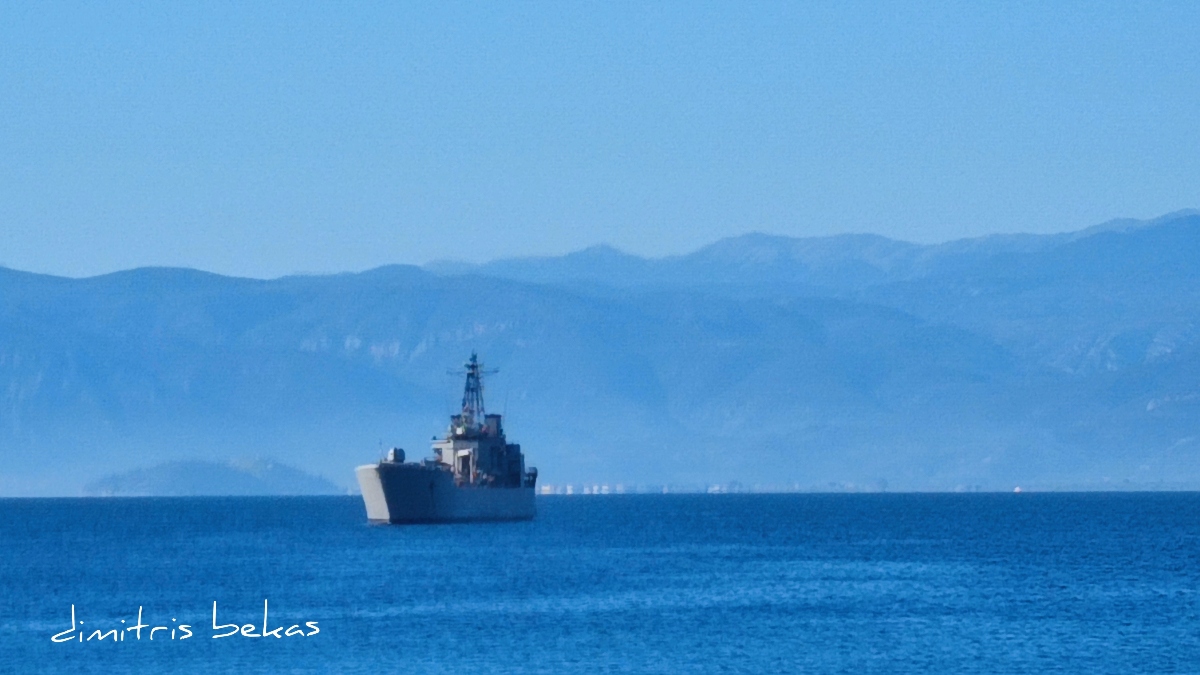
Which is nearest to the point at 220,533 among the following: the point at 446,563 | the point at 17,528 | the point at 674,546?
the point at 17,528

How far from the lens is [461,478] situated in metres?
148

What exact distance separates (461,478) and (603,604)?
6059 cm

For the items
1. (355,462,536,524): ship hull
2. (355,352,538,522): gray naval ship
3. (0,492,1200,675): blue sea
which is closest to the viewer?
(0,492,1200,675): blue sea

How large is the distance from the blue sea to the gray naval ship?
237 cm

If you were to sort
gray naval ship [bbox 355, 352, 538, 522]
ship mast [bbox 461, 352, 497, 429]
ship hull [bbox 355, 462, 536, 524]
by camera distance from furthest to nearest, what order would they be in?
1. ship mast [bbox 461, 352, 497, 429]
2. gray naval ship [bbox 355, 352, 538, 522]
3. ship hull [bbox 355, 462, 536, 524]

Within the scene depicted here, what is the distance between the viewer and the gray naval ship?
144 meters

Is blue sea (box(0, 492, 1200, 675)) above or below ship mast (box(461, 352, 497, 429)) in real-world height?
below

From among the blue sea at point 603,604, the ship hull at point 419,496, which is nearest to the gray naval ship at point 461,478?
the ship hull at point 419,496

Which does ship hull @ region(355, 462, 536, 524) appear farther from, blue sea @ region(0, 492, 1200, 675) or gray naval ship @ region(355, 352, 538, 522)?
blue sea @ region(0, 492, 1200, 675)

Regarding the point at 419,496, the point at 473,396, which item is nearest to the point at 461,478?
the point at 419,496

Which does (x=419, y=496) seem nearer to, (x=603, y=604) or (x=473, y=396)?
(x=473, y=396)

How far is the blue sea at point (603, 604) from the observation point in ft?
228

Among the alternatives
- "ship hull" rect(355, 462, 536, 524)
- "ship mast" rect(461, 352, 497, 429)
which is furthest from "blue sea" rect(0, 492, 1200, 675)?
"ship mast" rect(461, 352, 497, 429)

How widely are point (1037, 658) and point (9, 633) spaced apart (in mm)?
34101
